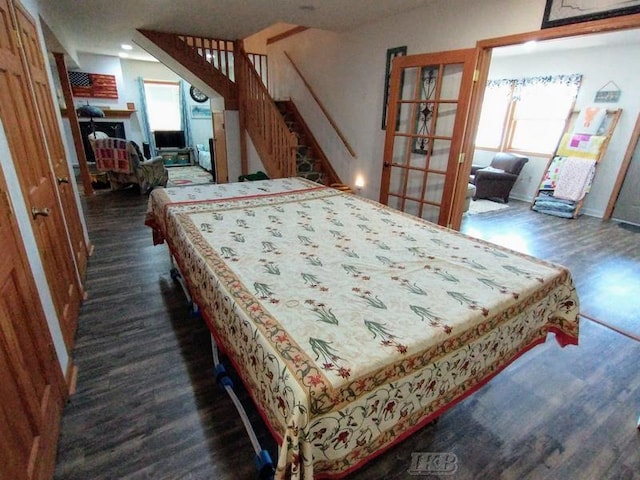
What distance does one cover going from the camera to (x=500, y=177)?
5.58 m

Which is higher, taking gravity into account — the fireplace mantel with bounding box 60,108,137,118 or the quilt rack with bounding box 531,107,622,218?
the fireplace mantel with bounding box 60,108,137,118

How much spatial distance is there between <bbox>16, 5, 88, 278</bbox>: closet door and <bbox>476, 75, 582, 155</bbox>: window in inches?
214

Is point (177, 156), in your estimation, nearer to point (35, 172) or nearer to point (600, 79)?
point (35, 172)

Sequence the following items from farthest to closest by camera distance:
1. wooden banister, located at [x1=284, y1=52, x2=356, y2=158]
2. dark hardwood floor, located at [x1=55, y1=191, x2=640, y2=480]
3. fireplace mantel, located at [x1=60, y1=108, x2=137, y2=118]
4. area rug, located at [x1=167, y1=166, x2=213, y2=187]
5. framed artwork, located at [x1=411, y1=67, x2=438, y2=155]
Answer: fireplace mantel, located at [x1=60, y1=108, x2=137, y2=118]
area rug, located at [x1=167, y1=166, x2=213, y2=187]
wooden banister, located at [x1=284, y1=52, x2=356, y2=158]
framed artwork, located at [x1=411, y1=67, x2=438, y2=155]
dark hardwood floor, located at [x1=55, y1=191, x2=640, y2=480]

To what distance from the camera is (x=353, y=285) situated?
1273mm

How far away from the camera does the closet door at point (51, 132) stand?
83.4 inches

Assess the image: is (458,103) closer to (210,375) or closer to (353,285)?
(353,285)

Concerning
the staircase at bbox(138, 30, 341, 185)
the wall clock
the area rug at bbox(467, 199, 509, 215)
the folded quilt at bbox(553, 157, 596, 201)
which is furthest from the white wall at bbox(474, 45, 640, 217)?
the wall clock

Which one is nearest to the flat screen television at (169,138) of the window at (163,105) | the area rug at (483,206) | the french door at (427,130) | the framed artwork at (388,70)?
the window at (163,105)

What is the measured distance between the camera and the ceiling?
3.35m

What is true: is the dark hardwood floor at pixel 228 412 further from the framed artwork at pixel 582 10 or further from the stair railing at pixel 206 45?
the stair railing at pixel 206 45

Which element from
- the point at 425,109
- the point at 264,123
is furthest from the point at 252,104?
the point at 425,109

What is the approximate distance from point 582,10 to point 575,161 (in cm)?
361

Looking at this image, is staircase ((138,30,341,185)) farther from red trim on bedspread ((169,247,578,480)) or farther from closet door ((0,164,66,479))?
red trim on bedspread ((169,247,578,480))
